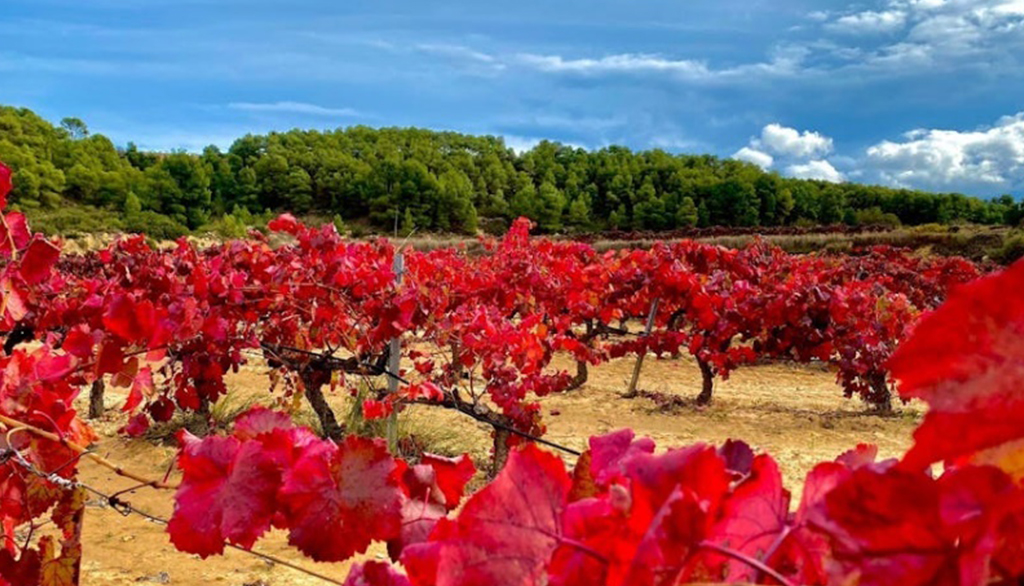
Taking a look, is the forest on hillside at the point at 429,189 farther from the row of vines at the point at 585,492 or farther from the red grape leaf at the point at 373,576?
the red grape leaf at the point at 373,576

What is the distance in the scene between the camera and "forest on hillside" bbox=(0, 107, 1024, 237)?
146 feet

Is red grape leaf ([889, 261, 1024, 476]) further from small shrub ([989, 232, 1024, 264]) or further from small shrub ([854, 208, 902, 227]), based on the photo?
small shrub ([854, 208, 902, 227])

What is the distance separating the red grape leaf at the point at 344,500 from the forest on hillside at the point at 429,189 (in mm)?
43868

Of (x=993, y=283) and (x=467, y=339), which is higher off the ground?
(x=993, y=283)

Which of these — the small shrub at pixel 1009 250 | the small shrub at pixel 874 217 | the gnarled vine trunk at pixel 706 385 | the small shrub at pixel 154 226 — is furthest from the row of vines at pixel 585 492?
the small shrub at pixel 874 217

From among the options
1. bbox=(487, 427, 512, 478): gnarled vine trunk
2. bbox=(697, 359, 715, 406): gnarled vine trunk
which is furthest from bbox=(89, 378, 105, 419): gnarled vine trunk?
bbox=(697, 359, 715, 406): gnarled vine trunk

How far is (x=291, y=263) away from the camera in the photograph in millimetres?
4105

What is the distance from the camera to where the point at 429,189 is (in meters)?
49.2

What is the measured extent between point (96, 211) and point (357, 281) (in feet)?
141

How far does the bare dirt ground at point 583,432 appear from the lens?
128 inches

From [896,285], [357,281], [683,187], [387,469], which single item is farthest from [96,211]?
[387,469]

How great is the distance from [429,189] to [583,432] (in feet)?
145

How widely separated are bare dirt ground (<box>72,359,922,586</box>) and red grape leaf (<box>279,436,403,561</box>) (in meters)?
2.17

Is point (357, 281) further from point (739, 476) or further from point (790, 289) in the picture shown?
point (790, 289)
